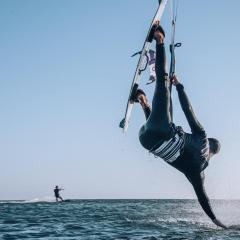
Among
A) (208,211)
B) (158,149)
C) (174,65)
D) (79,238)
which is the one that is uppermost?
(174,65)

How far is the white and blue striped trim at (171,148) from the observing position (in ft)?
22.9

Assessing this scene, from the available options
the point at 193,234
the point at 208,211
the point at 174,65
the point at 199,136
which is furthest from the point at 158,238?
the point at 174,65

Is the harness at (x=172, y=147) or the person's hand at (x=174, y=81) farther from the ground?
the person's hand at (x=174, y=81)

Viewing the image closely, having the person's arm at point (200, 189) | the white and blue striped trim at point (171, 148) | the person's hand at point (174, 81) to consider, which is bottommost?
the person's arm at point (200, 189)

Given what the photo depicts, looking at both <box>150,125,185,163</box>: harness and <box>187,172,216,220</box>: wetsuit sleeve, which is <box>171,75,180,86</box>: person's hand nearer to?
<box>150,125,185,163</box>: harness

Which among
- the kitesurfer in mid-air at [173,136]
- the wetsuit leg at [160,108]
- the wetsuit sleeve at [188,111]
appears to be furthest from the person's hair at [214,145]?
the wetsuit leg at [160,108]

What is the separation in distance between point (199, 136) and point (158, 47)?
176 centimetres

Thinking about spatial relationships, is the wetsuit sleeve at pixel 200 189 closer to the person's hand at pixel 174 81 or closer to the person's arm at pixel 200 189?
the person's arm at pixel 200 189

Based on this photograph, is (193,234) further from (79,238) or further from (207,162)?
(207,162)

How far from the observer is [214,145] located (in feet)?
24.7

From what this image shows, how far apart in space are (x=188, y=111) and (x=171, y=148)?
712 mm

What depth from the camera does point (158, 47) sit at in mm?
6789

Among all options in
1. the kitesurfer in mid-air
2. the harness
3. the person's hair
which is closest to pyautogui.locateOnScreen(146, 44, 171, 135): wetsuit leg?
the kitesurfer in mid-air

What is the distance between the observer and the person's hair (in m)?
7.52
